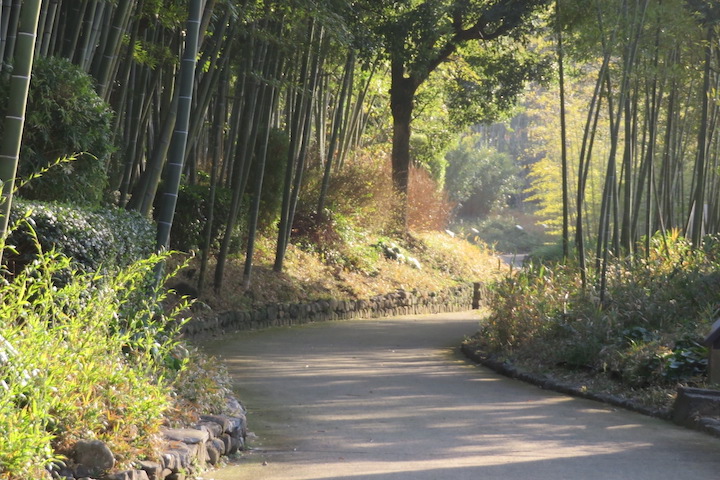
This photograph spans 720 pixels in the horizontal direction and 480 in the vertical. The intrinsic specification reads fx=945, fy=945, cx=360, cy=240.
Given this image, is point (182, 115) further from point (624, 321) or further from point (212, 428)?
point (624, 321)

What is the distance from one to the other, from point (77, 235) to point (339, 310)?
848cm

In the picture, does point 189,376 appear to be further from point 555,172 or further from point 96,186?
point 555,172

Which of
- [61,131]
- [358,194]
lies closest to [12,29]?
[61,131]

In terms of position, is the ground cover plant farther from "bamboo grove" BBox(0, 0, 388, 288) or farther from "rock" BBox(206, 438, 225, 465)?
"bamboo grove" BBox(0, 0, 388, 288)

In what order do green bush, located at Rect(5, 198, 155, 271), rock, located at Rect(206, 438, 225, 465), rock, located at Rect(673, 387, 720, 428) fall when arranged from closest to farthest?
rock, located at Rect(206, 438, 225, 465)
green bush, located at Rect(5, 198, 155, 271)
rock, located at Rect(673, 387, 720, 428)

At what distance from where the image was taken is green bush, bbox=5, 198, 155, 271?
5258 millimetres

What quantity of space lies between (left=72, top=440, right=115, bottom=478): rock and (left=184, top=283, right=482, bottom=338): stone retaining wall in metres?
6.25

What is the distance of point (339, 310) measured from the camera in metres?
13.8

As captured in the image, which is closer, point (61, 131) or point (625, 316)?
point (61, 131)

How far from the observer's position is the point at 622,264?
10.8m

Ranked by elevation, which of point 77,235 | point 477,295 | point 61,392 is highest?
point 477,295

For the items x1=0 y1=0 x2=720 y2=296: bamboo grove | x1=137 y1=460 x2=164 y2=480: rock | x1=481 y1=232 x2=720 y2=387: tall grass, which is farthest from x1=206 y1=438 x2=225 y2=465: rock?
x1=481 y1=232 x2=720 y2=387: tall grass

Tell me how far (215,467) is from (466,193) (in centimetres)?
4055

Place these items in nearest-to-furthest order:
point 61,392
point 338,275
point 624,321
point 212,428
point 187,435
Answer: point 61,392, point 187,435, point 212,428, point 624,321, point 338,275
